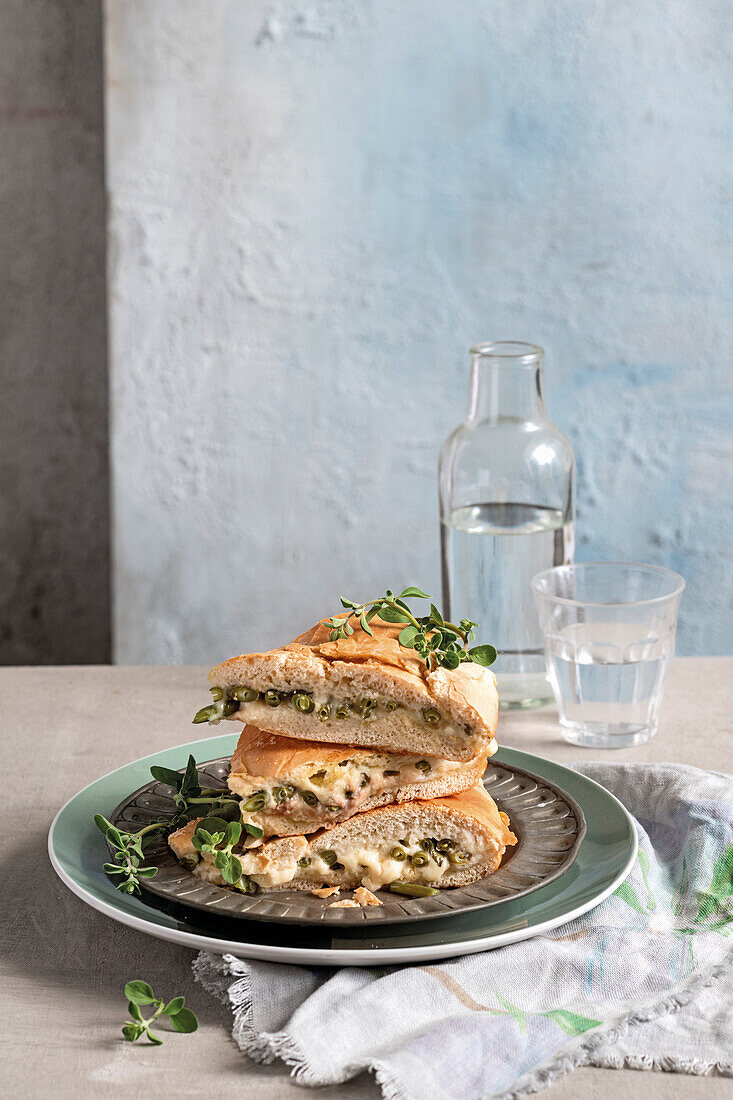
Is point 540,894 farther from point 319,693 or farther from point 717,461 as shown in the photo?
point 717,461

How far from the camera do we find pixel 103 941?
83 centimetres

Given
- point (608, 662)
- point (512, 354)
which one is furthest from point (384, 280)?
point (608, 662)

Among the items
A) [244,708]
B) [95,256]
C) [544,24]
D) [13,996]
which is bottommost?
[13,996]

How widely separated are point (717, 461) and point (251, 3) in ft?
4.31

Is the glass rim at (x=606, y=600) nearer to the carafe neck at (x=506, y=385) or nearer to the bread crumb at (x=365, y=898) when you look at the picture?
the carafe neck at (x=506, y=385)

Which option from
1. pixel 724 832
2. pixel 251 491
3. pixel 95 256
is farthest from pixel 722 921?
pixel 95 256

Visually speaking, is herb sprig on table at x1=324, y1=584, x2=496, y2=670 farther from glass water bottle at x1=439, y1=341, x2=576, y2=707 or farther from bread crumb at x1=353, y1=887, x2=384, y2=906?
glass water bottle at x1=439, y1=341, x2=576, y2=707

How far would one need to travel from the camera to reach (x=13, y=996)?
77 centimetres

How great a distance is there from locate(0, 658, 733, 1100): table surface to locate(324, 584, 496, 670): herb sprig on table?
0.92 ft

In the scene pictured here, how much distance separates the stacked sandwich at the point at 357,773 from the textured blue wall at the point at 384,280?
1519 mm

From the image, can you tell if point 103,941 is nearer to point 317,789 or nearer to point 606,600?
point 317,789

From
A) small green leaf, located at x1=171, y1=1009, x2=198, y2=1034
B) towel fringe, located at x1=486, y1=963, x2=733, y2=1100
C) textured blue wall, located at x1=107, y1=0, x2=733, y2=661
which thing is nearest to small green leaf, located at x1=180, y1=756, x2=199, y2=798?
small green leaf, located at x1=171, y1=1009, x2=198, y2=1034

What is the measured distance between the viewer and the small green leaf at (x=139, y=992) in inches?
28.5

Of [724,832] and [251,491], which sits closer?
[724,832]
